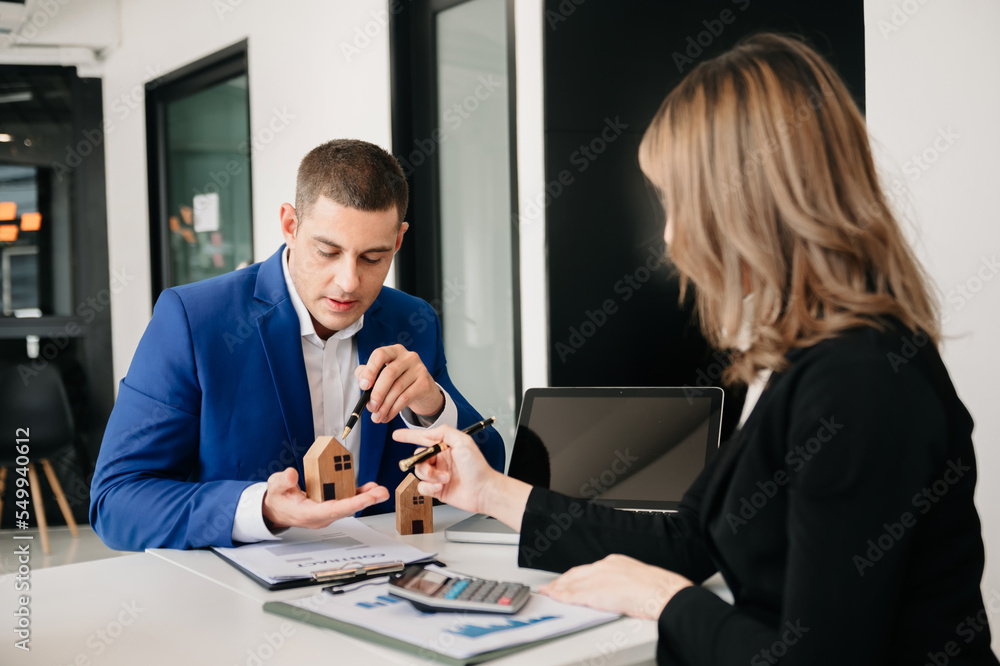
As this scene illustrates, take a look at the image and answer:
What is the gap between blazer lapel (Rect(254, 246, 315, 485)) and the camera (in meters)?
1.75

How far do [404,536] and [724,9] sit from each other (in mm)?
1845

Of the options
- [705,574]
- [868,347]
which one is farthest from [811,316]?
[705,574]

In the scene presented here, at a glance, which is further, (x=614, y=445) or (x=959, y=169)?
(x=959, y=169)

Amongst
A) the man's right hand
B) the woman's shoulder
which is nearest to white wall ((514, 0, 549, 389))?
the man's right hand

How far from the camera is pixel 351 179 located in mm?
1770

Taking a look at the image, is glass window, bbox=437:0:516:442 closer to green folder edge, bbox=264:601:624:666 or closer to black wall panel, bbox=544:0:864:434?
black wall panel, bbox=544:0:864:434

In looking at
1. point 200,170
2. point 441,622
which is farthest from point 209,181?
point 441,622

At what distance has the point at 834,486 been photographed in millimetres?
839

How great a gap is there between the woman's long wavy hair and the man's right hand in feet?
2.16

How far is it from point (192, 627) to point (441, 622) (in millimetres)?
331

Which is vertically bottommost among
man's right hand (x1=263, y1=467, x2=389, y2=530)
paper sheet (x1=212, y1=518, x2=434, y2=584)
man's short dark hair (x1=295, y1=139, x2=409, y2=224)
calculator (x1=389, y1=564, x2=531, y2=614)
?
paper sheet (x1=212, y1=518, x2=434, y2=584)

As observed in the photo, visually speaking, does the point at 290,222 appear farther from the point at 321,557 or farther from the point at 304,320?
the point at 321,557

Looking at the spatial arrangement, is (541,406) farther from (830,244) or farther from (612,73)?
(612,73)

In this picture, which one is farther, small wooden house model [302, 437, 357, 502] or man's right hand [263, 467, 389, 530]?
small wooden house model [302, 437, 357, 502]
